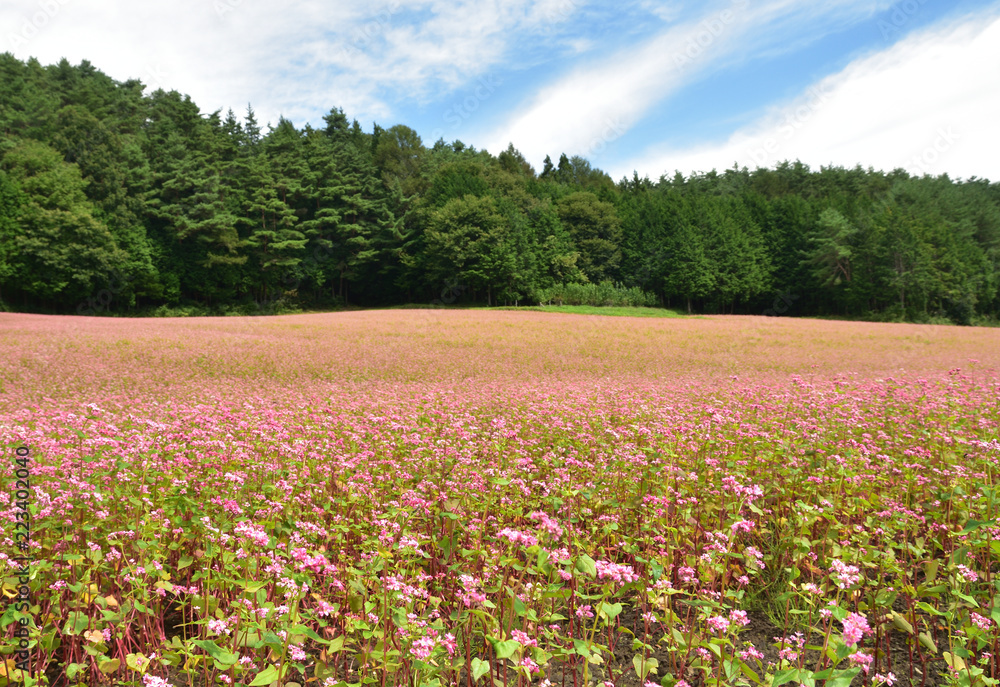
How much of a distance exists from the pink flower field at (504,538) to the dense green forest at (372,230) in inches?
2046

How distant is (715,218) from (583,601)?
249 feet

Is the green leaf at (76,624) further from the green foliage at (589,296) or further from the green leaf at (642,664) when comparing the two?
the green foliage at (589,296)

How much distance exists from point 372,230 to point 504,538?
221 feet

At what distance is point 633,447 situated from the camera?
201 inches

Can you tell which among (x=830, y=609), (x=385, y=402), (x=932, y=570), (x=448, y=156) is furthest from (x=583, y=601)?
(x=448, y=156)

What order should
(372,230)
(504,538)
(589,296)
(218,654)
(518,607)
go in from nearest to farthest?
(218,654) → (518,607) → (504,538) → (589,296) → (372,230)

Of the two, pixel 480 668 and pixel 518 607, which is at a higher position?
pixel 518 607

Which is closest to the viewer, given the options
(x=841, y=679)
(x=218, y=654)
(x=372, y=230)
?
(x=841, y=679)

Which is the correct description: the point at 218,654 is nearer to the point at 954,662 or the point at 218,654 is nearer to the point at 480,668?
the point at 480,668

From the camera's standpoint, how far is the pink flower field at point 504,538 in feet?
8.59

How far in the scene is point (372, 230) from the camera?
2625 inches

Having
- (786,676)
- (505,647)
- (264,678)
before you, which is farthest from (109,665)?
(786,676)

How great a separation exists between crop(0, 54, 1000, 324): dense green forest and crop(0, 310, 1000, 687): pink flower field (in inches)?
2046

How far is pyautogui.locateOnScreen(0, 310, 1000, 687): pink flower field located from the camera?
8.59 feet
